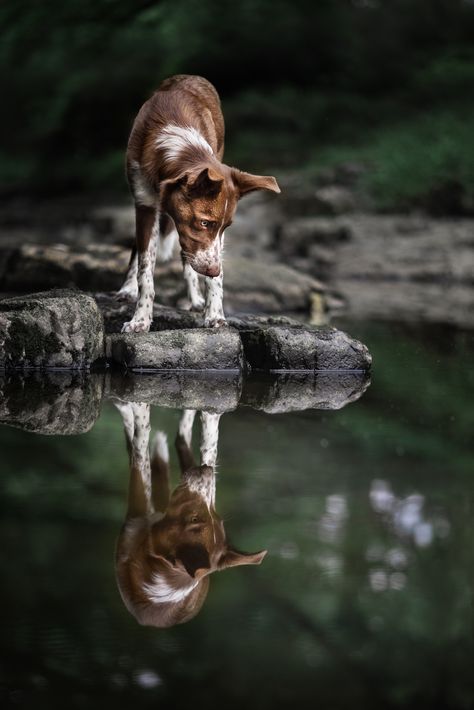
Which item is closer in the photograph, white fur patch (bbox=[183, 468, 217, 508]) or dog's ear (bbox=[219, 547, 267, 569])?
dog's ear (bbox=[219, 547, 267, 569])

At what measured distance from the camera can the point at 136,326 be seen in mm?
7242

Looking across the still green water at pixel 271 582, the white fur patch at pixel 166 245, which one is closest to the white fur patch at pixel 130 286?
the white fur patch at pixel 166 245

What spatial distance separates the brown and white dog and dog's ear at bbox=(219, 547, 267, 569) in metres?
3.41

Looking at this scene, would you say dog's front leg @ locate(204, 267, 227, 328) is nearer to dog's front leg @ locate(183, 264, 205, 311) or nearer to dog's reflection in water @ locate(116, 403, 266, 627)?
dog's front leg @ locate(183, 264, 205, 311)

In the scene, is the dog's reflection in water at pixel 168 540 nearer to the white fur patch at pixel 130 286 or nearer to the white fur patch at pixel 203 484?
the white fur patch at pixel 203 484

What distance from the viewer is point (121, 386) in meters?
6.46

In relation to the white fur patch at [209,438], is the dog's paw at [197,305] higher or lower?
lower

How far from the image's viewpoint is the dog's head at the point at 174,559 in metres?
2.99

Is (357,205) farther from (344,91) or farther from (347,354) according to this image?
(347,354)

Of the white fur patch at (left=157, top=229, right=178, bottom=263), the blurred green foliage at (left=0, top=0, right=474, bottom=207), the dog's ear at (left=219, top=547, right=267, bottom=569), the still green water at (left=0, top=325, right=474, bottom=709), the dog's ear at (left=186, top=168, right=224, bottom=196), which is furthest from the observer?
the blurred green foliage at (left=0, top=0, right=474, bottom=207)

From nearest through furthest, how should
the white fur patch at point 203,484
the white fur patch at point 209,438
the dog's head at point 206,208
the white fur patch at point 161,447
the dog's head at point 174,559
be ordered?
the dog's head at point 174,559
the white fur patch at point 203,484
the white fur patch at point 209,438
the white fur patch at point 161,447
the dog's head at point 206,208

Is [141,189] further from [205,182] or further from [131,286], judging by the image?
[131,286]

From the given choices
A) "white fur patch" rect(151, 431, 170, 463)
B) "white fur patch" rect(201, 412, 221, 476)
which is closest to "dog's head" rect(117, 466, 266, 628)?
"white fur patch" rect(201, 412, 221, 476)

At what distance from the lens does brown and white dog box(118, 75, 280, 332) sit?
21.8 ft
